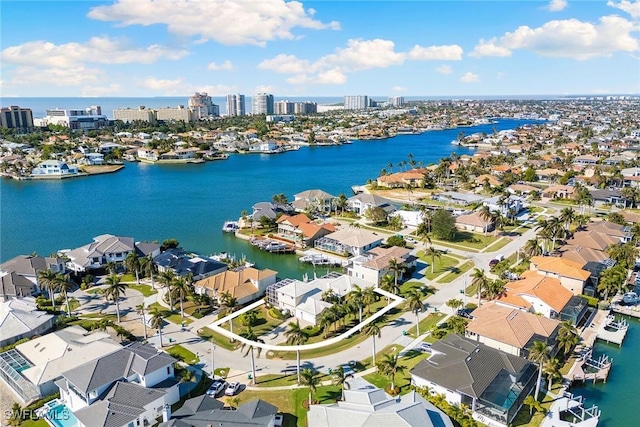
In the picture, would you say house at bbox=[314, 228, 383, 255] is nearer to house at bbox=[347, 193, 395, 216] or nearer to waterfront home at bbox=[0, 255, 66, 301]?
house at bbox=[347, 193, 395, 216]

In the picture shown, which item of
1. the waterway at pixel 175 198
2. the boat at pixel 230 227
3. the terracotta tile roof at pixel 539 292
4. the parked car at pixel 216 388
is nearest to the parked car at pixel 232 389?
the parked car at pixel 216 388

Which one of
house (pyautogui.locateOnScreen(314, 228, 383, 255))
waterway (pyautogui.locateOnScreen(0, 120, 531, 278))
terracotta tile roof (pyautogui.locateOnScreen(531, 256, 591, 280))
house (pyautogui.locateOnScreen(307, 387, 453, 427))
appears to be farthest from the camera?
waterway (pyautogui.locateOnScreen(0, 120, 531, 278))

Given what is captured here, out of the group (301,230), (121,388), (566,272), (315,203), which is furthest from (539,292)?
(315,203)

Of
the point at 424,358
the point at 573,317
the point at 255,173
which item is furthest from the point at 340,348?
the point at 255,173

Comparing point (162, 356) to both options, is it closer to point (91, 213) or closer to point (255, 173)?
point (91, 213)

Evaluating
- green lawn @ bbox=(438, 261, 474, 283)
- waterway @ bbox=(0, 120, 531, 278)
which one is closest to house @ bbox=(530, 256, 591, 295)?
green lawn @ bbox=(438, 261, 474, 283)

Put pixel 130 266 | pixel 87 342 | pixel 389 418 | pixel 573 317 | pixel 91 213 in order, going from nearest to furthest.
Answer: pixel 389 418 < pixel 87 342 < pixel 573 317 < pixel 130 266 < pixel 91 213
